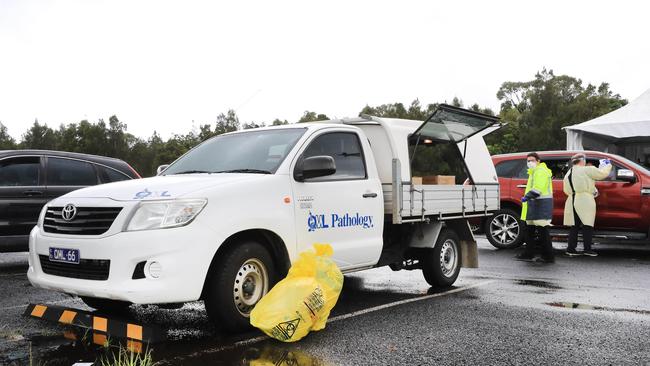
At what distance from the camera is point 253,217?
4.90 m

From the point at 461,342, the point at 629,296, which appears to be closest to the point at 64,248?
the point at 461,342

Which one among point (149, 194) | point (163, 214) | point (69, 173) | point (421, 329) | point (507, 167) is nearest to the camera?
point (163, 214)

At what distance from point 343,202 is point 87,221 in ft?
7.80

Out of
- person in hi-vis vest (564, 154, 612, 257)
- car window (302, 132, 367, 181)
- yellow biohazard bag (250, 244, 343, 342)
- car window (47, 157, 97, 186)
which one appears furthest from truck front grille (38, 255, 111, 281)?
person in hi-vis vest (564, 154, 612, 257)

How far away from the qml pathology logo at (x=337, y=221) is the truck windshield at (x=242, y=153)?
24.4 inches

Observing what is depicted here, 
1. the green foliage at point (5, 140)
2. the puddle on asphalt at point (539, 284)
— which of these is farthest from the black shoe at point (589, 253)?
the green foliage at point (5, 140)

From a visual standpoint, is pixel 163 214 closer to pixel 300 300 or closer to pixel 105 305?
pixel 300 300

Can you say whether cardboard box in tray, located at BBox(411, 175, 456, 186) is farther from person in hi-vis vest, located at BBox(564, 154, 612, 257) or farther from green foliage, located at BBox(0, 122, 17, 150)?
green foliage, located at BBox(0, 122, 17, 150)

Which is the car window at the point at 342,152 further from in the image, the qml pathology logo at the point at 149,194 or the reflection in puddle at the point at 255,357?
the reflection in puddle at the point at 255,357

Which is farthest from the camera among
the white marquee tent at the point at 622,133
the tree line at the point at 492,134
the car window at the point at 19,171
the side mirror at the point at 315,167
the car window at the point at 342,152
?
the tree line at the point at 492,134

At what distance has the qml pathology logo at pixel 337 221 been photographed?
5.51 m

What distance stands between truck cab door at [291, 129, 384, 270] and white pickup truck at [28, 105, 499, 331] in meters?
0.01

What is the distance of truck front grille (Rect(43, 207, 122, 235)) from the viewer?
4.54 metres

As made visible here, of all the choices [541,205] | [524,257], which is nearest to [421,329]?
[541,205]
